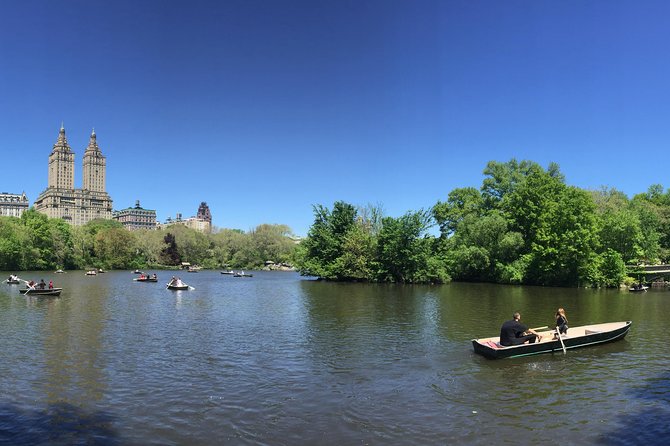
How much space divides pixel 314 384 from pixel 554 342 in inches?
475

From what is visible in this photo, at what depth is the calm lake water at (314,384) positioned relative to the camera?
41.5 ft

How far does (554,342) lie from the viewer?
2188cm

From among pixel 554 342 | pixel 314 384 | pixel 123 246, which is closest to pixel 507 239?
pixel 554 342

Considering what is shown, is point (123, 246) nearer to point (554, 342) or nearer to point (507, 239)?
point (507, 239)

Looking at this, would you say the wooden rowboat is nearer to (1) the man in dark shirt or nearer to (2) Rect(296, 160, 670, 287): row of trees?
(1) the man in dark shirt

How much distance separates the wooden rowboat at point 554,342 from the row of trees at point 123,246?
103 m

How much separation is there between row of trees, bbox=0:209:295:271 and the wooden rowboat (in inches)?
4055

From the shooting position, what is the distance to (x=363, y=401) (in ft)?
49.6

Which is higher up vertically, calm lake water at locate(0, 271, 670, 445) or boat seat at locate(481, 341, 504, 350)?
boat seat at locate(481, 341, 504, 350)

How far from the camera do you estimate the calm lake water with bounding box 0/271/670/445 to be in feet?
41.5

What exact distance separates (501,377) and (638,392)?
4516 millimetres

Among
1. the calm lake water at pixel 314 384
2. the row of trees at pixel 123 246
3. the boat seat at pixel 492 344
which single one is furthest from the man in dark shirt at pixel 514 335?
the row of trees at pixel 123 246

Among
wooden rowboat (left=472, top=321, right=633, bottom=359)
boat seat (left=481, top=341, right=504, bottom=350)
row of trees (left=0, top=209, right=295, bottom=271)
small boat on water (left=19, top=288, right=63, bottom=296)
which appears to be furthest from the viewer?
row of trees (left=0, top=209, right=295, bottom=271)

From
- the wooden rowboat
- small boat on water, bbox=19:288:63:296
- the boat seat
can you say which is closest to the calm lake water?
the wooden rowboat
